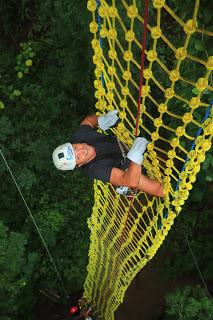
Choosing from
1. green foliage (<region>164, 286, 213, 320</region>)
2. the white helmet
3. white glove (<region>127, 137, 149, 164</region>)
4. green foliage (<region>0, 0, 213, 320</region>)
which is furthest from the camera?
green foliage (<region>0, 0, 213, 320</region>)

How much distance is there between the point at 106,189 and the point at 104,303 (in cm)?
186

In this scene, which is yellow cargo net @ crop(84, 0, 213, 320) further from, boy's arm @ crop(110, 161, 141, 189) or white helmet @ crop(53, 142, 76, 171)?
white helmet @ crop(53, 142, 76, 171)

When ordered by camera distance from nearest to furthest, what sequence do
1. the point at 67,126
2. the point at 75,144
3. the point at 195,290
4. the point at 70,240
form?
1. the point at 75,144
2. the point at 195,290
3. the point at 70,240
4. the point at 67,126

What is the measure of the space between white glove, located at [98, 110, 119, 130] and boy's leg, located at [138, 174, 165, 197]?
1.61ft

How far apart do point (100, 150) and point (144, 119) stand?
234 cm

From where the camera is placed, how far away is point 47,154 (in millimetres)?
5254

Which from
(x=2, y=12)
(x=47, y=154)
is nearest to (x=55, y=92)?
(x=47, y=154)

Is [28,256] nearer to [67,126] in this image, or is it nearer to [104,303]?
[104,303]

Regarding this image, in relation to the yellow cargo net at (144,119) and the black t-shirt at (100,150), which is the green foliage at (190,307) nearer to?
the yellow cargo net at (144,119)

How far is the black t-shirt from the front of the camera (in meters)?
2.77

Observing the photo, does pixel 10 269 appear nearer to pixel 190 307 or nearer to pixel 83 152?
pixel 190 307

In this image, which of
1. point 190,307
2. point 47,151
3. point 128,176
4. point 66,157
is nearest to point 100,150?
point 66,157

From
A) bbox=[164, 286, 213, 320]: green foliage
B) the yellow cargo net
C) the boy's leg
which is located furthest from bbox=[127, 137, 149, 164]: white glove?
bbox=[164, 286, 213, 320]: green foliage

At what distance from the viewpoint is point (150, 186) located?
2.63m
